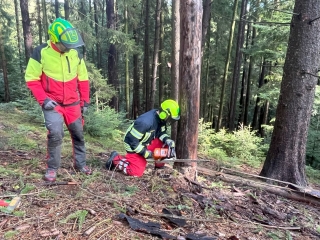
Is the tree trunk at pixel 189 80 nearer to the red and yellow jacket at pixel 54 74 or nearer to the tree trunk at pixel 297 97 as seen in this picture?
the red and yellow jacket at pixel 54 74

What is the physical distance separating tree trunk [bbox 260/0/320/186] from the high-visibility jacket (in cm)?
236

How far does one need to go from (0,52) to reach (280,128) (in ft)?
61.6

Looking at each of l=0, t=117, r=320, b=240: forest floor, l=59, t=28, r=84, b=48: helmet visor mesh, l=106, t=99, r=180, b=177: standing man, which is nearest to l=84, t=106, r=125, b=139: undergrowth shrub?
l=0, t=117, r=320, b=240: forest floor

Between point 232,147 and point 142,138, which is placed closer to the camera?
point 142,138

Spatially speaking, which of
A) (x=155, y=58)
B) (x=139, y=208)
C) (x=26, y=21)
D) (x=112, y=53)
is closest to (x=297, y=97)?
(x=139, y=208)

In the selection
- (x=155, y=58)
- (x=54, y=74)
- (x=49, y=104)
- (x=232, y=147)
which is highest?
(x=155, y=58)

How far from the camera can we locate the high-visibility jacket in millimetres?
4406

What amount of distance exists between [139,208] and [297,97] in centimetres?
368

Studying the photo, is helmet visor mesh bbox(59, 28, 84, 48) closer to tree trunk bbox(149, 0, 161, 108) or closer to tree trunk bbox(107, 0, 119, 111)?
tree trunk bbox(107, 0, 119, 111)

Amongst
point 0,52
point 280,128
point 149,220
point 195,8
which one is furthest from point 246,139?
point 0,52

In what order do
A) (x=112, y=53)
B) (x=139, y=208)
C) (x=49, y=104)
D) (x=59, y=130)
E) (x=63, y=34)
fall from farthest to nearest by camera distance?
(x=112, y=53)
(x=59, y=130)
(x=49, y=104)
(x=63, y=34)
(x=139, y=208)

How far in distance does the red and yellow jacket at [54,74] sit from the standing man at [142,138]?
114cm

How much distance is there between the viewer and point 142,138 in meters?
4.55

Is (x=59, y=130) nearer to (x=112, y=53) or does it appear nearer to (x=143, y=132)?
(x=143, y=132)
